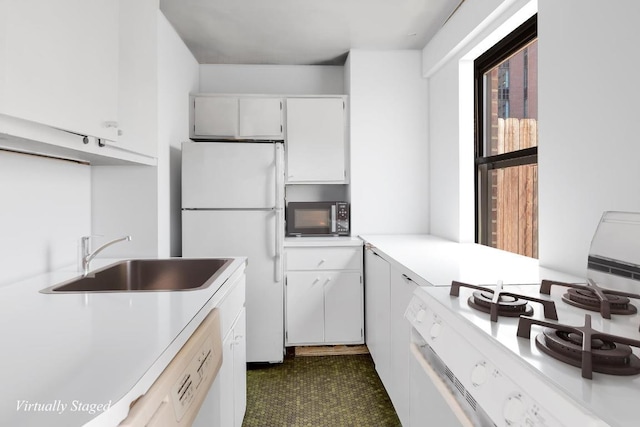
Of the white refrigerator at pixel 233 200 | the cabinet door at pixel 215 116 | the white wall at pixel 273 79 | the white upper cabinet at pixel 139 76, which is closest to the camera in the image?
the white upper cabinet at pixel 139 76

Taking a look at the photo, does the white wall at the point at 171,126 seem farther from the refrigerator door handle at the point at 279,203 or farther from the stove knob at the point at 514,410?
the stove knob at the point at 514,410

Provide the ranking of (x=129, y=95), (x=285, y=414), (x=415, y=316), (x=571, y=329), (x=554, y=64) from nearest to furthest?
(x=571, y=329)
(x=415, y=316)
(x=554, y=64)
(x=129, y=95)
(x=285, y=414)

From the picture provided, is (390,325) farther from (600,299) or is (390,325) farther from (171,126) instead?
(171,126)

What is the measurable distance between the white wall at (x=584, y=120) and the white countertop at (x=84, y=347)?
145 cm

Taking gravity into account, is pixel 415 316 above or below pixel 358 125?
below

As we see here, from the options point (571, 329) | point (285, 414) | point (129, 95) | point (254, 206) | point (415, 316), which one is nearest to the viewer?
point (571, 329)

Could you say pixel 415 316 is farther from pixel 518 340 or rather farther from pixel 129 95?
pixel 129 95

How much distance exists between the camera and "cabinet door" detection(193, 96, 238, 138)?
10.0 feet

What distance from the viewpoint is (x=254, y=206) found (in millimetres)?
2545

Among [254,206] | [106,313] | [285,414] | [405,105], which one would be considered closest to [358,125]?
[405,105]

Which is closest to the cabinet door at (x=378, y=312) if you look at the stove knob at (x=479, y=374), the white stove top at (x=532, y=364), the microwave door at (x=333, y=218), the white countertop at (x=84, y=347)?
the microwave door at (x=333, y=218)

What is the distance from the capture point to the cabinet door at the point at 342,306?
2783 millimetres

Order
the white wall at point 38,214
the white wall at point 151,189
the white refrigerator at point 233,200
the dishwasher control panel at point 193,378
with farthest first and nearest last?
the white refrigerator at point 233,200 < the white wall at point 151,189 < the white wall at point 38,214 < the dishwasher control panel at point 193,378

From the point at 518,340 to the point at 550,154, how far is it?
3.98ft
